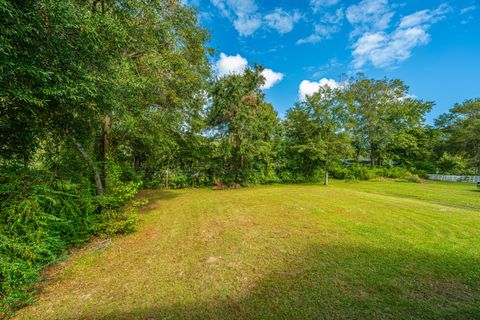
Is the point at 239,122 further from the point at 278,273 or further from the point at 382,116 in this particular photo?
the point at 382,116

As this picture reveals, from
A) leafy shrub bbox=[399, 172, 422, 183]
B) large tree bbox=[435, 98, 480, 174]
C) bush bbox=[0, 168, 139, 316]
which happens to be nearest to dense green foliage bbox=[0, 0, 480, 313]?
bush bbox=[0, 168, 139, 316]

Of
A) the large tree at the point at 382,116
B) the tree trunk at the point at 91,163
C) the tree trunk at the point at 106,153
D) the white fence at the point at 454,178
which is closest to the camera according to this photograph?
the tree trunk at the point at 91,163

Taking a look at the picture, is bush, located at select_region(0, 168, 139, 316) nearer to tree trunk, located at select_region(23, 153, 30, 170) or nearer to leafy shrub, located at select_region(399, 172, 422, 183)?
tree trunk, located at select_region(23, 153, 30, 170)

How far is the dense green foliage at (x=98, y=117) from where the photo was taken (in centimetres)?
245

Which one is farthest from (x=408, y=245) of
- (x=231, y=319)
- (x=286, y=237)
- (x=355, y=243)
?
(x=231, y=319)

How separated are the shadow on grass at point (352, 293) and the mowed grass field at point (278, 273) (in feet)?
0.05

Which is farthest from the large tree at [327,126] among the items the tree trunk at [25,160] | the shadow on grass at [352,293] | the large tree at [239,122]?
the tree trunk at [25,160]

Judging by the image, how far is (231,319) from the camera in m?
2.20

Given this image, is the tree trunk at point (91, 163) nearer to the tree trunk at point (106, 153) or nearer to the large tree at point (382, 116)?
the tree trunk at point (106, 153)

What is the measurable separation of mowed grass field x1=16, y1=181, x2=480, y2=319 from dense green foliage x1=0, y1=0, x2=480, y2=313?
0.75 meters

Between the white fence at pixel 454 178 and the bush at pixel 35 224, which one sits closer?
the bush at pixel 35 224

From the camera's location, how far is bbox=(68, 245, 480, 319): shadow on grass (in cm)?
226

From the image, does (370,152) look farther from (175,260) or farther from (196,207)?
(175,260)

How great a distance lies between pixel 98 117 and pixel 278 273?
16.2ft
